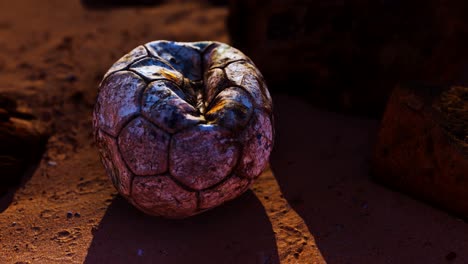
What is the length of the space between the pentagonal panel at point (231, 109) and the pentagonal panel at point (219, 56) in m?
0.35

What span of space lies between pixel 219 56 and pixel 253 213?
115cm

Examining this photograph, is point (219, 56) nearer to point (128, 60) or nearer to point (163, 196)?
point (128, 60)

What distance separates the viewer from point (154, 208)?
104 inches

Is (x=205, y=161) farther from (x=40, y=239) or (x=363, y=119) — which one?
(x=363, y=119)

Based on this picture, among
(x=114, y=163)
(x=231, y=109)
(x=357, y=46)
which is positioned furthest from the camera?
(x=357, y=46)

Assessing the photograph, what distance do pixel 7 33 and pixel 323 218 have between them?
509 centimetres

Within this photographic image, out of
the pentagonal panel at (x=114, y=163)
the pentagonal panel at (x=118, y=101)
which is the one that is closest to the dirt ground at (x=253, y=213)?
the pentagonal panel at (x=114, y=163)

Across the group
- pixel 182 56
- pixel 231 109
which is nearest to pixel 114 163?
pixel 231 109

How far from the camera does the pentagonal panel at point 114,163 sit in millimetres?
2592

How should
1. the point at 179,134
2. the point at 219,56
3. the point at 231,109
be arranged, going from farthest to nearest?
the point at 219,56 → the point at 231,109 → the point at 179,134

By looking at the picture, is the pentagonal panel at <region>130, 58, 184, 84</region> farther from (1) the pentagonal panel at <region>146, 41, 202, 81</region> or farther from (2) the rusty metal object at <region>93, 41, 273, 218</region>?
(1) the pentagonal panel at <region>146, 41, 202, 81</region>

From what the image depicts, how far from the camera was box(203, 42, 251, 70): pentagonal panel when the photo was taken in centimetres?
298

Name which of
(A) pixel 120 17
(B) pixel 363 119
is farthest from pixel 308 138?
(A) pixel 120 17

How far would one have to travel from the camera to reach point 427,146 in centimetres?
294
